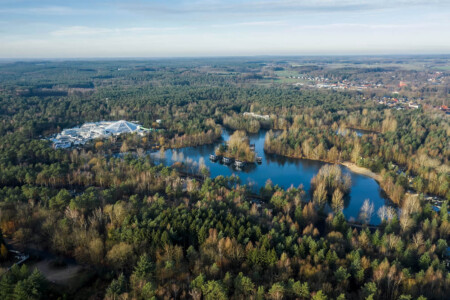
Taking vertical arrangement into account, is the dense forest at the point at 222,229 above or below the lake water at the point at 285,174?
above

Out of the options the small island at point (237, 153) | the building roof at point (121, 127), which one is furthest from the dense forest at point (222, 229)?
the building roof at point (121, 127)

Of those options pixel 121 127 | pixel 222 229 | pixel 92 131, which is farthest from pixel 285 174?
pixel 92 131

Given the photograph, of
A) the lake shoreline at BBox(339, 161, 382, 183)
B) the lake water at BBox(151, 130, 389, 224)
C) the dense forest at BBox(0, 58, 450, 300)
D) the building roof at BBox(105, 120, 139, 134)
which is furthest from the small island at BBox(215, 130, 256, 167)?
the building roof at BBox(105, 120, 139, 134)

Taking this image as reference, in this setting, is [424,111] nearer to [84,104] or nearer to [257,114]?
[257,114]

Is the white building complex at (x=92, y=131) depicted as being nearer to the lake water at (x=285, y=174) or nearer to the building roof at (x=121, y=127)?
the building roof at (x=121, y=127)

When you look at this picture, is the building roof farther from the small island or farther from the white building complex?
the small island

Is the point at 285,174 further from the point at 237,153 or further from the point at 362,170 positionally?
the point at 362,170

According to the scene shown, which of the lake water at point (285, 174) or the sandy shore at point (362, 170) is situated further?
the sandy shore at point (362, 170)
